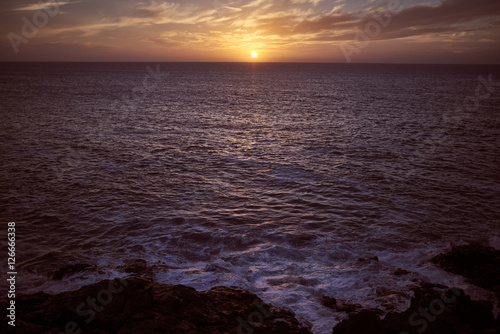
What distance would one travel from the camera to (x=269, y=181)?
22250mm

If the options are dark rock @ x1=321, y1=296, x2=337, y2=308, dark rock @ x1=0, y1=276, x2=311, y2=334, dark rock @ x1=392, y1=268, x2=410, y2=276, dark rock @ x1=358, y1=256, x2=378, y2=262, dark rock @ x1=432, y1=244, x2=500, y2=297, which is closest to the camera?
dark rock @ x1=0, y1=276, x2=311, y2=334

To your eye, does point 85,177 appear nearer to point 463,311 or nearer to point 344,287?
point 344,287

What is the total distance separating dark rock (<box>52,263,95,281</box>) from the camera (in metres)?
11.3

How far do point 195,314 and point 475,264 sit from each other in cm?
1045

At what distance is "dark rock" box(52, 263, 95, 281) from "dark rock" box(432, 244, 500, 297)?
13.7 m

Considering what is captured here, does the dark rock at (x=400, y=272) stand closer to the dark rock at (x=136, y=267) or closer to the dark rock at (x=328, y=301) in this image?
the dark rock at (x=328, y=301)

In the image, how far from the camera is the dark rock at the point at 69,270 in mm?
11291

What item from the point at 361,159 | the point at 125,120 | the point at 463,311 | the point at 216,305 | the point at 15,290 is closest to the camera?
the point at 463,311

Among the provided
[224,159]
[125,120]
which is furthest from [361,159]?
[125,120]

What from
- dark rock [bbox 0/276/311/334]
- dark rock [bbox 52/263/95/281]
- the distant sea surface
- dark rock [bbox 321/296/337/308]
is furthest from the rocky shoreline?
dark rock [bbox 52/263/95/281]

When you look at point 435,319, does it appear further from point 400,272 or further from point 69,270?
point 69,270

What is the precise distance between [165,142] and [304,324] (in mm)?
26731

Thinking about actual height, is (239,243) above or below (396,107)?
below

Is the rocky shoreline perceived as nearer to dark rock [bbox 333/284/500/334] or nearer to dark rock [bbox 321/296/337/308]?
dark rock [bbox 333/284/500/334]
